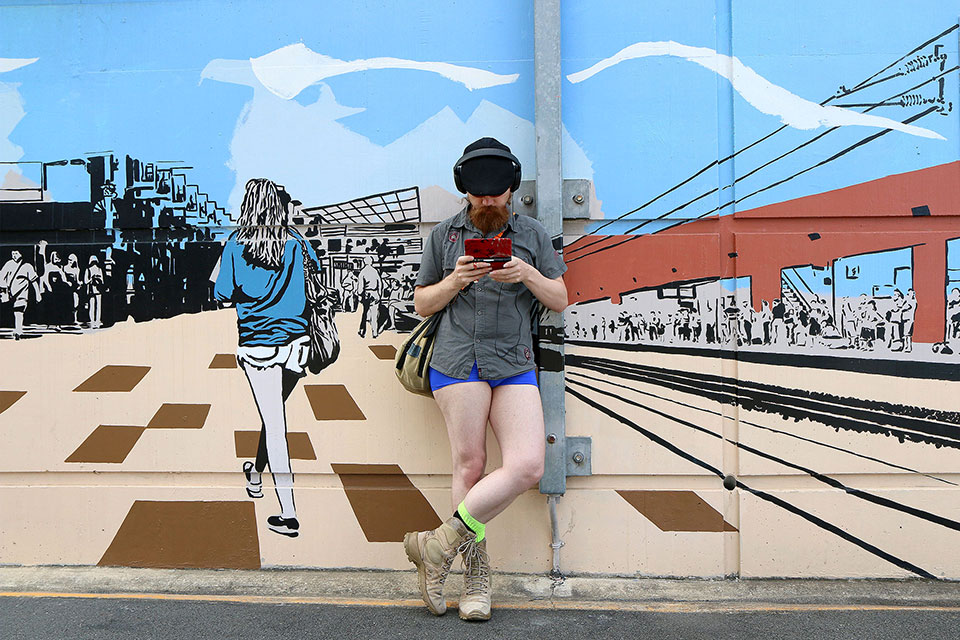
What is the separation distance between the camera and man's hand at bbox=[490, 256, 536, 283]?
2955 mm

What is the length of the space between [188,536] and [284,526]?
0.50 meters

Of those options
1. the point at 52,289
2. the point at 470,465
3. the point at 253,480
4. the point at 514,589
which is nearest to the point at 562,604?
the point at 514,589

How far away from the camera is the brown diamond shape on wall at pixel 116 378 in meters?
3.76

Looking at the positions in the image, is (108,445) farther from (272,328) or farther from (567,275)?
(567,275)

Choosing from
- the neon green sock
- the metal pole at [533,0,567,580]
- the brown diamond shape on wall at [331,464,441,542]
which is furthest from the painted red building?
the brown diamond shape on wall at [331,464,441,542]

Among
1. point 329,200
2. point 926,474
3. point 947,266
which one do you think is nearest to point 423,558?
point 329,200

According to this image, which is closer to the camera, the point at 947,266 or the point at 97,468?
the point at 947,266

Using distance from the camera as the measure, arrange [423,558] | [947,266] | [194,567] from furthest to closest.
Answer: [194,567], [947,266], [423,558]

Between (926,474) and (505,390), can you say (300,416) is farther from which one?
(926,474)

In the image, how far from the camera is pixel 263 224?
12.1 feet

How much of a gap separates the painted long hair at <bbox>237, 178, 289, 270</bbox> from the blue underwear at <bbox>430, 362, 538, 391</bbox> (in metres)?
1.09

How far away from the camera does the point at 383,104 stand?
365 cm

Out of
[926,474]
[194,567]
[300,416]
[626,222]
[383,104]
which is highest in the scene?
[383,104]

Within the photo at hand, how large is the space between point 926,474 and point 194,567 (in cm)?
368
